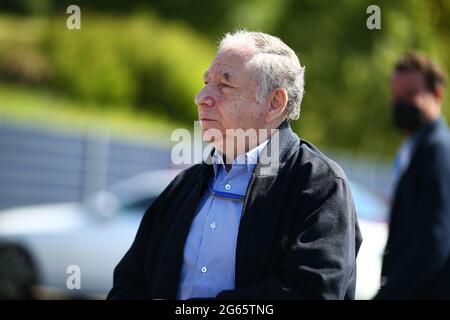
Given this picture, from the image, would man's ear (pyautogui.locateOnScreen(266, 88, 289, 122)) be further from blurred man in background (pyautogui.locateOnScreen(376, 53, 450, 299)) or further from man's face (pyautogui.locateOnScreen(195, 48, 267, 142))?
blurred man in background (pyautogui.locateOnScreen(376, 53, 450, 299))

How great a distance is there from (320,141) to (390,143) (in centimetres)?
169

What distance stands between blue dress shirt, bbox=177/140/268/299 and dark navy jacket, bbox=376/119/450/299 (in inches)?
41.6

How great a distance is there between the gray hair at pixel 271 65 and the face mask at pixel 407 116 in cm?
155

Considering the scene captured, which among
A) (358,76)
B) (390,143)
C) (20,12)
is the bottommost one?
(390,143)

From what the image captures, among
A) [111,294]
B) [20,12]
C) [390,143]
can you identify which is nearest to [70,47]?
[20,12]

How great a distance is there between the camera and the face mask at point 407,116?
464 cm

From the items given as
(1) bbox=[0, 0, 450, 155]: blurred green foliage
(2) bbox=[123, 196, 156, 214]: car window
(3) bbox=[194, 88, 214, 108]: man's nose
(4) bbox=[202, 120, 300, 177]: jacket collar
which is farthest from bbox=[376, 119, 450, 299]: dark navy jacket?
(1) bbox=[0, 0, 450, 155]: blurred green foliage

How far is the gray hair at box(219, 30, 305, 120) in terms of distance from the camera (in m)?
3.11

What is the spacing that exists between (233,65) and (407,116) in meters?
2.00

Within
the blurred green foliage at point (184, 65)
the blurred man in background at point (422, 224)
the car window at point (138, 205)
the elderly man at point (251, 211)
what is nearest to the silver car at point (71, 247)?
the car window at point (138, 205)

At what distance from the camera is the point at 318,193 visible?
292 cm

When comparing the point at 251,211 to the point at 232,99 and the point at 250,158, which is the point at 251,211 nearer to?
the point at 250,158

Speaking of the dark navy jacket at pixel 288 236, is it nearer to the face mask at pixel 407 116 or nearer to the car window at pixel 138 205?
the face mask at pixel 407 116
